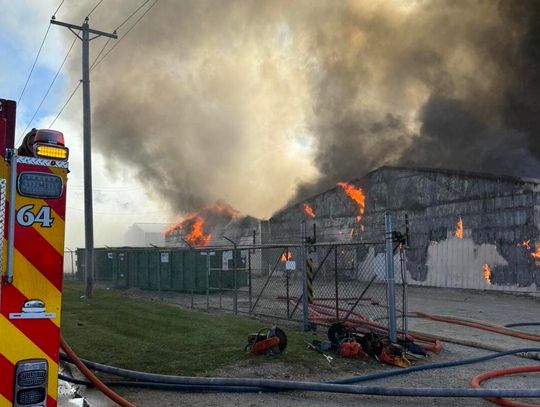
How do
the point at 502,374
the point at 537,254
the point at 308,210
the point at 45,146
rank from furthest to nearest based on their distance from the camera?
1. the point at 308,210
2. the point at 537,254
3. the point at 502,374
4. the point at 45,146

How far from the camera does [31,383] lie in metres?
2.55

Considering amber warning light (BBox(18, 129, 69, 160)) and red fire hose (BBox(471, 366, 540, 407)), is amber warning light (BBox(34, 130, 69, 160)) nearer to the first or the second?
amber warning light (BBox(18, 129, 69, 160))

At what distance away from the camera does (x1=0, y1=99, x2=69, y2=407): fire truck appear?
2.50 m

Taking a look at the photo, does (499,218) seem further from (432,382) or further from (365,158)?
(432,382)

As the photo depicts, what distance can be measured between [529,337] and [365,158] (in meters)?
24.0

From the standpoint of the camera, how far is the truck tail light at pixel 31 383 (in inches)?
99.1

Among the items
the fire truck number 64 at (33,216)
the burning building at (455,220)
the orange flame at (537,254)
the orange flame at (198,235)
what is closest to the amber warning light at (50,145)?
the fire truck number 64 at (33,216)

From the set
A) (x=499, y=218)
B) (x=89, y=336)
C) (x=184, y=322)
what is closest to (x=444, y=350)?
(x=184, y=322)

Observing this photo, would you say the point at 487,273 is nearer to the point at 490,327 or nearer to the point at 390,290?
the point at 490,327

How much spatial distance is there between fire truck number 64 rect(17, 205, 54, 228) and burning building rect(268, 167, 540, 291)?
15.5m

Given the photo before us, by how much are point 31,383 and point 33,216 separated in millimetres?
840

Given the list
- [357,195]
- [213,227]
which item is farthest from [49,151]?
[213,227]

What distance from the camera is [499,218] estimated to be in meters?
20.0

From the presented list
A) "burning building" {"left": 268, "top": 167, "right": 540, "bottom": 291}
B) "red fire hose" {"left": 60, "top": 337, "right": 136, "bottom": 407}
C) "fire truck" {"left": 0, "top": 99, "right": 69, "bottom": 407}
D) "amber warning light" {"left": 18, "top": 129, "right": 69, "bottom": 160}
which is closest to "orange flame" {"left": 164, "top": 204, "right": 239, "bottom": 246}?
"burning building" {"left": 268, "top": 167, "right": 540, "bottom": 291}
